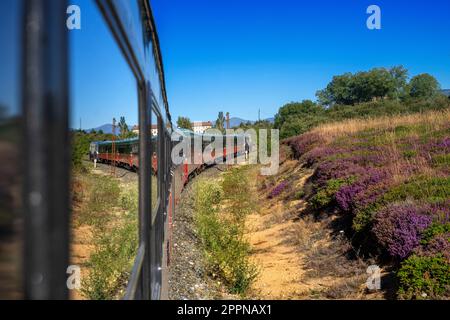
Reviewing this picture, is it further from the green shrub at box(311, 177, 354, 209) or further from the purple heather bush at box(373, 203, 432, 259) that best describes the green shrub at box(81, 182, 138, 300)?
the green shrub at box(311, 177, 354, 209)

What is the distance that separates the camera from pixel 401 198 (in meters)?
7.76

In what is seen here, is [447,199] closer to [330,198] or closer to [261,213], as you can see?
[330,198]

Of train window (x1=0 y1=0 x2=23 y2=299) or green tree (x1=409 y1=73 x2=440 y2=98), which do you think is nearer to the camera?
train window (x1=0 y1=0 x2=23 y2=299)

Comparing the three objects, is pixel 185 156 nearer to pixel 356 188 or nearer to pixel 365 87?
pixel 356 188

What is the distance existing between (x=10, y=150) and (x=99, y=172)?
0.84 metres

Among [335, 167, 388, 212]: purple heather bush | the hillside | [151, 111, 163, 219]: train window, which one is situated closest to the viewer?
[151, 111, 163, 219]: train window

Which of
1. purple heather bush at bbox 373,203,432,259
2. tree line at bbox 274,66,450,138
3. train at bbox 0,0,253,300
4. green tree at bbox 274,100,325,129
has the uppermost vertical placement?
tree line at bbox 274,66,450,138

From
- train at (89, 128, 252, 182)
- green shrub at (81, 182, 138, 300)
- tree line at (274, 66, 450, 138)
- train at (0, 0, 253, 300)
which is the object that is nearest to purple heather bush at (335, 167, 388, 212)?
train at (89, 128, 252, 182)

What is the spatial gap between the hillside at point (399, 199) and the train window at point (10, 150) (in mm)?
5214

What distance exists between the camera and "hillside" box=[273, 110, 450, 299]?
545 centimetres

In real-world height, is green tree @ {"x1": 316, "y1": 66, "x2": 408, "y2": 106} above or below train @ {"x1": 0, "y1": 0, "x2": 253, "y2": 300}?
above

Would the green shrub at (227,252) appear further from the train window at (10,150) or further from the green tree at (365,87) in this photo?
the green tree at (365,87)

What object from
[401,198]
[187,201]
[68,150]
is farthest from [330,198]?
[68,150]
